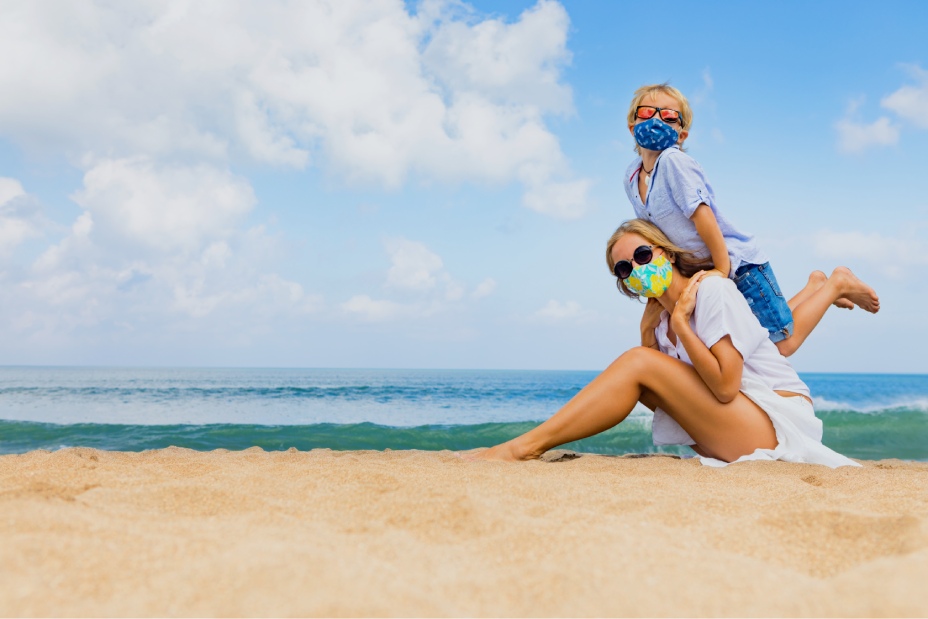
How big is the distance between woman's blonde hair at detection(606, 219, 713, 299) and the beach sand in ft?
4.69

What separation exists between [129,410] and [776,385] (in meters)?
12.1

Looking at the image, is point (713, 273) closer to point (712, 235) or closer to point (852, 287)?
point (712, 235)

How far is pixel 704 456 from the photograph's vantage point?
3.28 meters

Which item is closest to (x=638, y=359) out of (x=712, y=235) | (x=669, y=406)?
(x=669, y=406)

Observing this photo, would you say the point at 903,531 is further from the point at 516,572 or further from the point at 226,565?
the point at 226,565

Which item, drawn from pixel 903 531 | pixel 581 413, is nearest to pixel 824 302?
pixel 581 413

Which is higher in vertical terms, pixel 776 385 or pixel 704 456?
pixel 776 385

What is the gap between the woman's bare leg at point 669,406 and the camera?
2.99m

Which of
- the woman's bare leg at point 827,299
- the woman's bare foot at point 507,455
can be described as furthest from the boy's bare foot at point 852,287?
the woman's bare foot at point 507,455

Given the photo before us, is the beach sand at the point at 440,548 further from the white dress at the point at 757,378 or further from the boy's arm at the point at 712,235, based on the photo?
the boy's arm at the point at 712,235

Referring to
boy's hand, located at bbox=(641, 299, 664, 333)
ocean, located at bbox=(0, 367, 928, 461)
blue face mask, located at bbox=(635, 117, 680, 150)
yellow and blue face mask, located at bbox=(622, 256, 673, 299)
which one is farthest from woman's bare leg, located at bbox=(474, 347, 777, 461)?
ocean, located at bbox=(0, 367, 928, 461)

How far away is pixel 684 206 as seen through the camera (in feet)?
10.4

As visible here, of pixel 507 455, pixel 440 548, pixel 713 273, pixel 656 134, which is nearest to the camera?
pixel 440 548

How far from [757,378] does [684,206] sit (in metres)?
0.93
